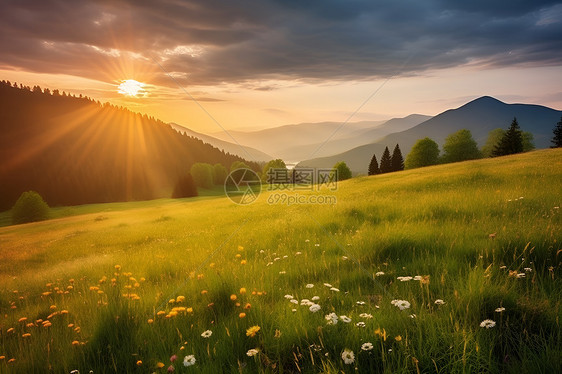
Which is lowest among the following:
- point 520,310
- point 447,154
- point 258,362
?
point 258,362

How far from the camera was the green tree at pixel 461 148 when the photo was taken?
7669cm

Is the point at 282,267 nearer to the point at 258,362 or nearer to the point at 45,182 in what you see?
the point at 258,362

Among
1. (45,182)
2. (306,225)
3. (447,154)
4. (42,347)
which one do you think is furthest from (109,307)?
(45,182)

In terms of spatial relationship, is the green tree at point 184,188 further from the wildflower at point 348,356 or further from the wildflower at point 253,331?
the wildflower at point 348,356

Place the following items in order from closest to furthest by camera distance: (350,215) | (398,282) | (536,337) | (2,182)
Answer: (536,337) → (398,282) → (350,215) → (2,182)

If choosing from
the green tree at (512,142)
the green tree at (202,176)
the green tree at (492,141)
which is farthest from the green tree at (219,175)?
the green tree at (512,142)

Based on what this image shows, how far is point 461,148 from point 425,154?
11122 mm

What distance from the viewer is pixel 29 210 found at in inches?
2813

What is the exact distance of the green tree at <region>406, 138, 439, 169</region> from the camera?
251 ft

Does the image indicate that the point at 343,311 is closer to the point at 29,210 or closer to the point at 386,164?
the point at 386,164

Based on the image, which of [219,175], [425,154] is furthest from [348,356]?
[219,175]

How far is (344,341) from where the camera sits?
103 inches

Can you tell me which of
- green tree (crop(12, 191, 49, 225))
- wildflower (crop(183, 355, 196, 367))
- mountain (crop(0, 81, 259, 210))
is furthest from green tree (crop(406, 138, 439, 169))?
green tree (crop(12, 191, 49, 225))

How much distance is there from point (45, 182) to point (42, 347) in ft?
587
